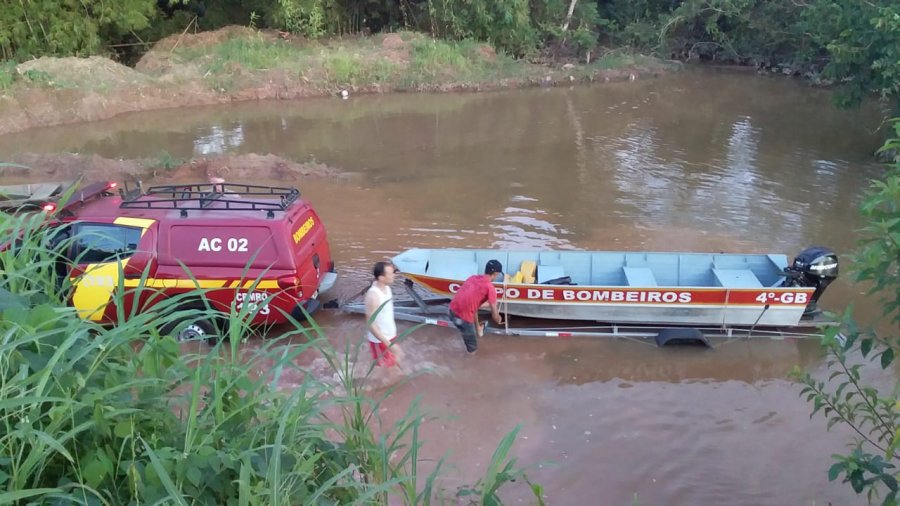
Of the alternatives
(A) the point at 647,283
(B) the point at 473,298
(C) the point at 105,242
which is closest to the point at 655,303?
(A) the point at 647,283

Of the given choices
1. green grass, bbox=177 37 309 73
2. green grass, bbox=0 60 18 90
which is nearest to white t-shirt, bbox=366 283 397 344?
green grass, bbox=0 60 18 90

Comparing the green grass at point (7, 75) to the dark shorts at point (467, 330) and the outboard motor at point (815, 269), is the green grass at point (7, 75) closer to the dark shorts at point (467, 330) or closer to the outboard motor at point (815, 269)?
the dark shorts at point (467, 330)

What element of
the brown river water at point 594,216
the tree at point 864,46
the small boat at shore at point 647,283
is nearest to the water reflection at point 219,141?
the brown river water at point 594,216

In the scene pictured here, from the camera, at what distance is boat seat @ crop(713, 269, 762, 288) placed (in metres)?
9.53

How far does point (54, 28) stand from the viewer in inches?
1062

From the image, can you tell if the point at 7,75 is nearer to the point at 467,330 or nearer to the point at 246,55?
the point at 246,55

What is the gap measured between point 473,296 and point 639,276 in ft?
8.72

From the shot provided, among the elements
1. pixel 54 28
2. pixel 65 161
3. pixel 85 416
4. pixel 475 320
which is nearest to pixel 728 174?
pixel 475 320

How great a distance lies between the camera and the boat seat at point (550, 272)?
32.8 ft

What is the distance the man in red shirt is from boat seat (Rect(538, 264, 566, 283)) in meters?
1.46

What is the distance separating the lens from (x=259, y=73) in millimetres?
26969

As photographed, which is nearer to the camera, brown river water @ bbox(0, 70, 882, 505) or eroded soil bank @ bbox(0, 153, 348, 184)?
brown river water @ bbox(0, 70, 882, 505)

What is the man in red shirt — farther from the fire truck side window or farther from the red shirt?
the fire truck side window

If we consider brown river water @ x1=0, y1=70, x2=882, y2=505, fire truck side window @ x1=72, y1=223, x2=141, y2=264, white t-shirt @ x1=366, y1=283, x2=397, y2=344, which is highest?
fire truck side window @ x1=72, y1=223, x2=141, y2=264
